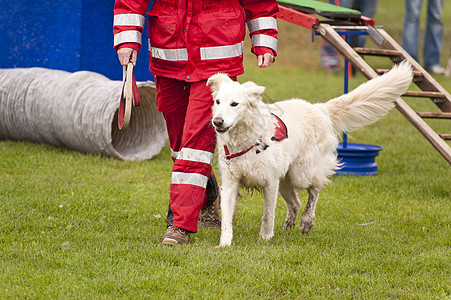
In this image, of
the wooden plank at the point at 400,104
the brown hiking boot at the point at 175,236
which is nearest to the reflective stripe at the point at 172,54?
the brown hiking boot at the point at 175,236

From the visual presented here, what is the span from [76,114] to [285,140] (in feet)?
11.9

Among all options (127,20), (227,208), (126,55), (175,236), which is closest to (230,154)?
(227,208)

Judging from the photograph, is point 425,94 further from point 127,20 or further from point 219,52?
point 127,20

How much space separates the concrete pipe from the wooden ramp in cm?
210

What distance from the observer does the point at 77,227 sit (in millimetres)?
4848

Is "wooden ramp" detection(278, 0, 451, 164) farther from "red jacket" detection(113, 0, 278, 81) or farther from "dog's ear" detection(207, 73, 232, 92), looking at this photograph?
"dog's ear" detection(207, 73, 232, 92)

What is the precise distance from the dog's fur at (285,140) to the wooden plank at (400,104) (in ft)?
2.76

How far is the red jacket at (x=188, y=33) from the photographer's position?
4309mm

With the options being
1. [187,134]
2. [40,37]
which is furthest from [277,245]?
[40,37]

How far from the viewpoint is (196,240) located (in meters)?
4.63

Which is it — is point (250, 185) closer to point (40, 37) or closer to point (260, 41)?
point (260, 41)

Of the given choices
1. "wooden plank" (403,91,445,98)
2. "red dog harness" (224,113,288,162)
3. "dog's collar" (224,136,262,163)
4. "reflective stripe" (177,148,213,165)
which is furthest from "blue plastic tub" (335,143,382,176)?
"reflective stripe" (177,148,213,165)

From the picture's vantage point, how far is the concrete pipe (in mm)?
7344

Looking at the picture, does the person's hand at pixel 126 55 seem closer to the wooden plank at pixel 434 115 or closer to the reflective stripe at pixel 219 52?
the reflective stripe at pixel 219 52
